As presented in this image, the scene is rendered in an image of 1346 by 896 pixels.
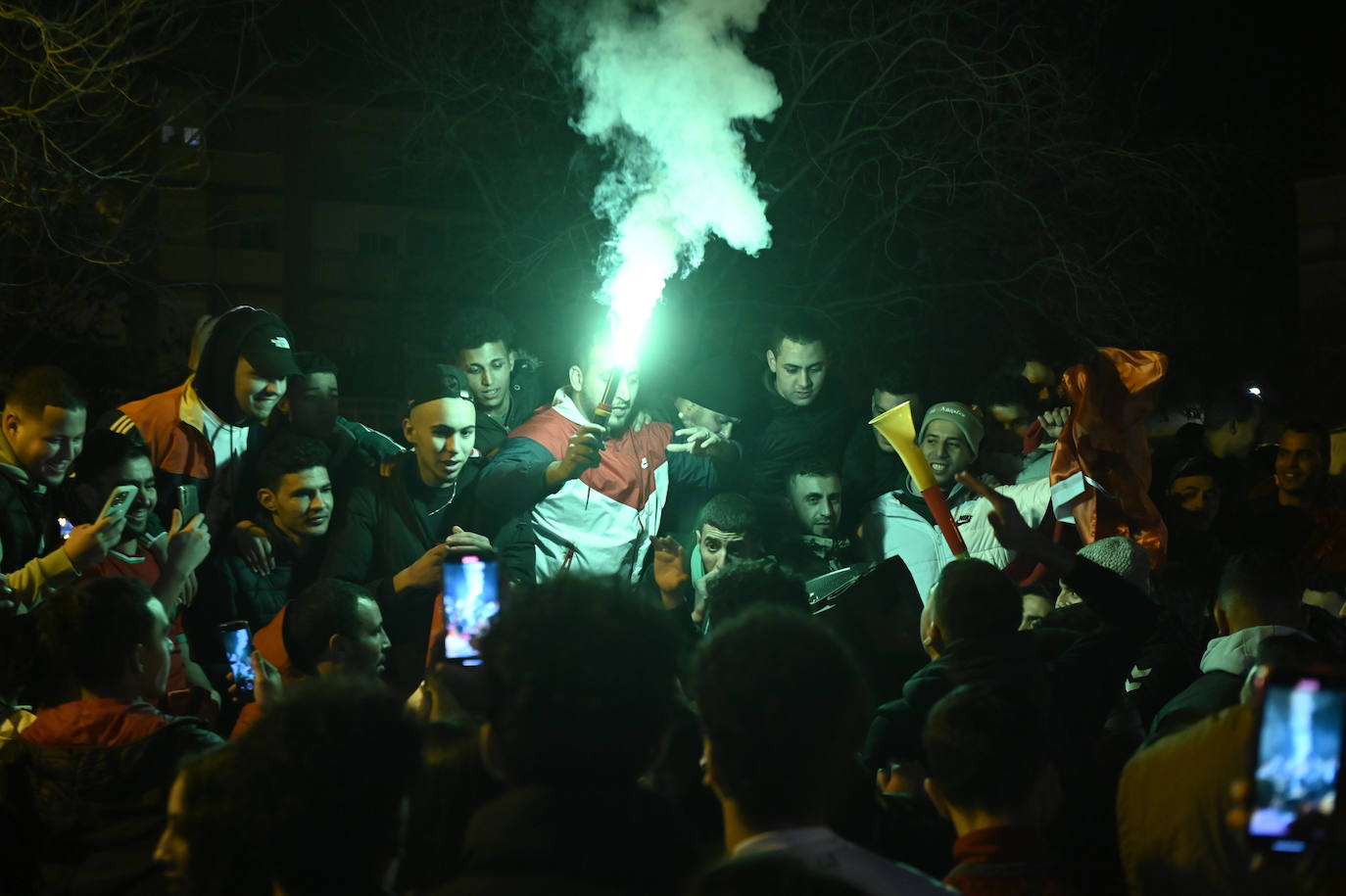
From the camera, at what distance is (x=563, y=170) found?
13.5m

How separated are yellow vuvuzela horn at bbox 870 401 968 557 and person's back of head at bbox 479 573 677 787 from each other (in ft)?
9.75

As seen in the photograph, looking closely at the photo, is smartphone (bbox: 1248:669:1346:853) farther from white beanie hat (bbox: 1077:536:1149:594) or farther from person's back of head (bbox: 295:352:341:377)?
person's back of head (bbox: 295:352:341:377)

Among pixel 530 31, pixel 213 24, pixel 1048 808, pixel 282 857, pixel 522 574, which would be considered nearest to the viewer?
pixel 282 857

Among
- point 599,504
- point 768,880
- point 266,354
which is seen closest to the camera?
point 768,880

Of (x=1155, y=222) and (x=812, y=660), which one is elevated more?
(x=1155, y=222)

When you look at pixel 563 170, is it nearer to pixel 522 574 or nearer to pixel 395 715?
pixel 522 574

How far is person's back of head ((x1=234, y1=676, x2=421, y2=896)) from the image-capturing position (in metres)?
2.16

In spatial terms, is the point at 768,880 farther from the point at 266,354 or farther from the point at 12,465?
the point at 266,354

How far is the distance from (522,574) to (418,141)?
8146 mm

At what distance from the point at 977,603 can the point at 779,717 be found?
1687 millimetres

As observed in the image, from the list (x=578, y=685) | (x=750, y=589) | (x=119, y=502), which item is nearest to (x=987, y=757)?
(x=578, y=685)

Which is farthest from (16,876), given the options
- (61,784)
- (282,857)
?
(282,857)

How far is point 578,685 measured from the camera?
2.36 metres

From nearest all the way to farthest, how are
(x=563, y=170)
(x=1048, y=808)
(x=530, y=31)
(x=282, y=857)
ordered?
(x=282, y=857) < (x=1048, y=808) < (x=530, y=31) < (x=563, y=170)
